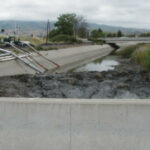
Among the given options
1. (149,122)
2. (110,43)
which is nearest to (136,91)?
(149,122)

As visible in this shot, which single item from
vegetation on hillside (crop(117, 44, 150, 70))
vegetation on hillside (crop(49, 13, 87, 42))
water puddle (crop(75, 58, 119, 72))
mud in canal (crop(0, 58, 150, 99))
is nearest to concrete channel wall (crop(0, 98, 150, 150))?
mud in canal (crop(0, 58, 150, 99))

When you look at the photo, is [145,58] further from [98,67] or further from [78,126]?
[78,126]

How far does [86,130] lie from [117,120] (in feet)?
1.70

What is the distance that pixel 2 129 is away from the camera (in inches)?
200

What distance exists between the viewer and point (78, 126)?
497 centimetres

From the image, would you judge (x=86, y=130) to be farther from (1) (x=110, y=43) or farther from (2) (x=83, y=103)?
(1) (x=110, y=43)

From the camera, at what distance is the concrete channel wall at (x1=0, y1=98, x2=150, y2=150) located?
496 centimetres

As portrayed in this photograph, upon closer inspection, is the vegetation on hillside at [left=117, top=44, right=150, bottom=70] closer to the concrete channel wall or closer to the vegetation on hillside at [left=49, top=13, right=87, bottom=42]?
the concrete channel wall

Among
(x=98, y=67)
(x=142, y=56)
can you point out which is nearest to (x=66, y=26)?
(x=98, y=67)

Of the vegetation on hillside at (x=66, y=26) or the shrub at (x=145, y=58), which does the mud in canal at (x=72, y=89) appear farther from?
the vegetation on hillside at (x=66, y=26)

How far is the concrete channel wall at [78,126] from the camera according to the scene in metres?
4.96

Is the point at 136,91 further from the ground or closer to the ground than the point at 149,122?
closer to the ground

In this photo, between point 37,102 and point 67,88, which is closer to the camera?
point 37,102

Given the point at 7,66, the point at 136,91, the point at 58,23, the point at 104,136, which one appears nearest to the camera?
the point at 104,136
